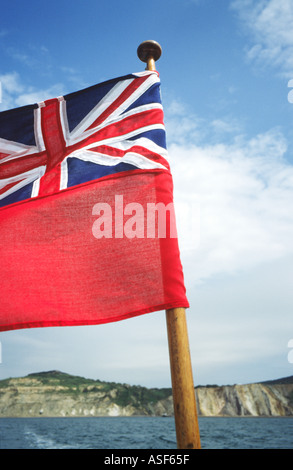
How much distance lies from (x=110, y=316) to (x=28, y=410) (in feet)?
659

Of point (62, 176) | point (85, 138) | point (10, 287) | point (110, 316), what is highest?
point (85, 138)

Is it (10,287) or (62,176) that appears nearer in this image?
(10,287)

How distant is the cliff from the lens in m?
146

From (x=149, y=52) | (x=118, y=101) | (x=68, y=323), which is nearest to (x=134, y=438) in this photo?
(x=68, y=323)

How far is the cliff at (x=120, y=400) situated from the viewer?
14550 centimetres

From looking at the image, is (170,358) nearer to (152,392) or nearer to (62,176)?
(62,176)

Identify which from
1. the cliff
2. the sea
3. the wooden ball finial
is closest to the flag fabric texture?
the wooden ball finial

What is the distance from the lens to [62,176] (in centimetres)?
423

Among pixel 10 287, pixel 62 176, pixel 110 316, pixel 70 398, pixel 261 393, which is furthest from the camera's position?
pixel 70 398

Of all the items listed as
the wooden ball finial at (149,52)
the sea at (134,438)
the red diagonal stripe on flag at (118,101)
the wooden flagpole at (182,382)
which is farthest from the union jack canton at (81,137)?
the sea at (134,438)

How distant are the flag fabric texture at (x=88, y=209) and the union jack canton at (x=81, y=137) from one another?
13mm

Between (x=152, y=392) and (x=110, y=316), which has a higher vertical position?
(x=152, y=392)

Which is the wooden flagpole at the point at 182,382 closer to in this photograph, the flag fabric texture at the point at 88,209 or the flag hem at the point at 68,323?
the flag fabric texture at the point at 88,209
